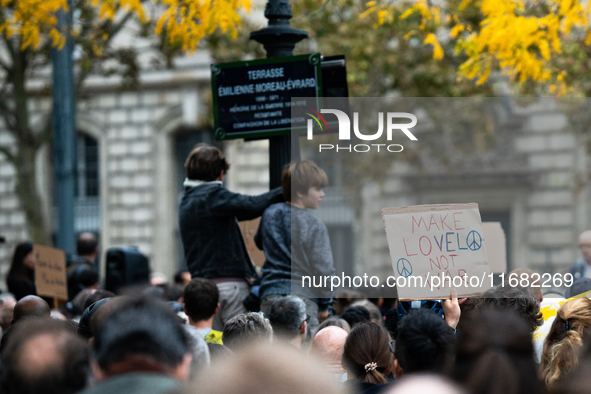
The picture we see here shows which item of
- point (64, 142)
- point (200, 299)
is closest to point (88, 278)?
point (200, 299)

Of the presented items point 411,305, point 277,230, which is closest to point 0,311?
point 277,230

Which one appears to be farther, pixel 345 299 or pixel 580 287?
pixel 345 299

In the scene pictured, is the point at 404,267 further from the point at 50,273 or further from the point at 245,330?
the point at 50,273

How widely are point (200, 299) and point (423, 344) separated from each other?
2047mm

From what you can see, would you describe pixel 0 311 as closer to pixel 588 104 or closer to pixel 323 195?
pixel 323 195

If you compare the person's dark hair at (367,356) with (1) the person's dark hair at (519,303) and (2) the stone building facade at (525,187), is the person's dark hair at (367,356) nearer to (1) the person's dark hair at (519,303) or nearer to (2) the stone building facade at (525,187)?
(1) the person's dark hair at (519,303)

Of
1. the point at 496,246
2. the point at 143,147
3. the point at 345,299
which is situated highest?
the point at 143,147

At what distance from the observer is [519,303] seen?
4176 mm

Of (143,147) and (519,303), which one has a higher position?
(143,147)

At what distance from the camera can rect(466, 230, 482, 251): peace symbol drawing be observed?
4.59 m

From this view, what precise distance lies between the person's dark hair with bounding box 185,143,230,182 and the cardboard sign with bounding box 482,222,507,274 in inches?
81.2

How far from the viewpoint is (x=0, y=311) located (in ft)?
20.2

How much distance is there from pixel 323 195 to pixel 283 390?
3.68 metres

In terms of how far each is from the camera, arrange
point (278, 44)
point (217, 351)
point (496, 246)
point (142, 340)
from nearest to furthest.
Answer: point (142, 340) < point (217, 351) < point (278, 44) < point (496, 246)
